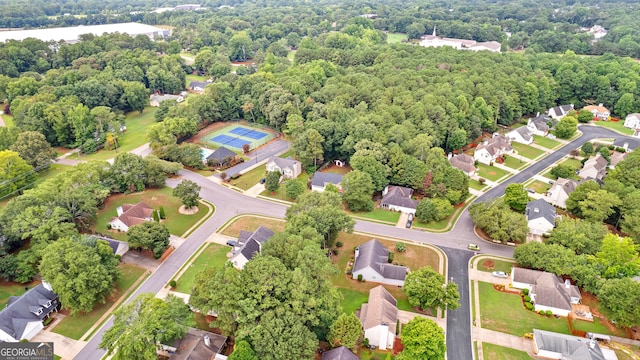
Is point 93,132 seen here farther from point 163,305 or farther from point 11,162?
point 163,305

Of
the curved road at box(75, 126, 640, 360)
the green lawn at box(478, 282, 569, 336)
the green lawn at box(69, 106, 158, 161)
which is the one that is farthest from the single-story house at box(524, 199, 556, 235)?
the green lawn at box(69, 106, 158, 161)

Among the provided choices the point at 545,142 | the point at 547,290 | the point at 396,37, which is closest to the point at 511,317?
the point at 547,290

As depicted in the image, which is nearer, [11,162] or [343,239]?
[343,239]

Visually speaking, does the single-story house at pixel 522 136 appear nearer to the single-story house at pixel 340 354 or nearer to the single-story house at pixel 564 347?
the single-story house at pixel 564 347

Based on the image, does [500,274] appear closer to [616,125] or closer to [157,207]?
[157,207]

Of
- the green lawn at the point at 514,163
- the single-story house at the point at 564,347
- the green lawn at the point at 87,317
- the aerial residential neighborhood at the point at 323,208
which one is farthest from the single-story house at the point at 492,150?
the green lawn at the point at 87,317

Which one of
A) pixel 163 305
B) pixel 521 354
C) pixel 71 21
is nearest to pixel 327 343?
pixel 163 305
